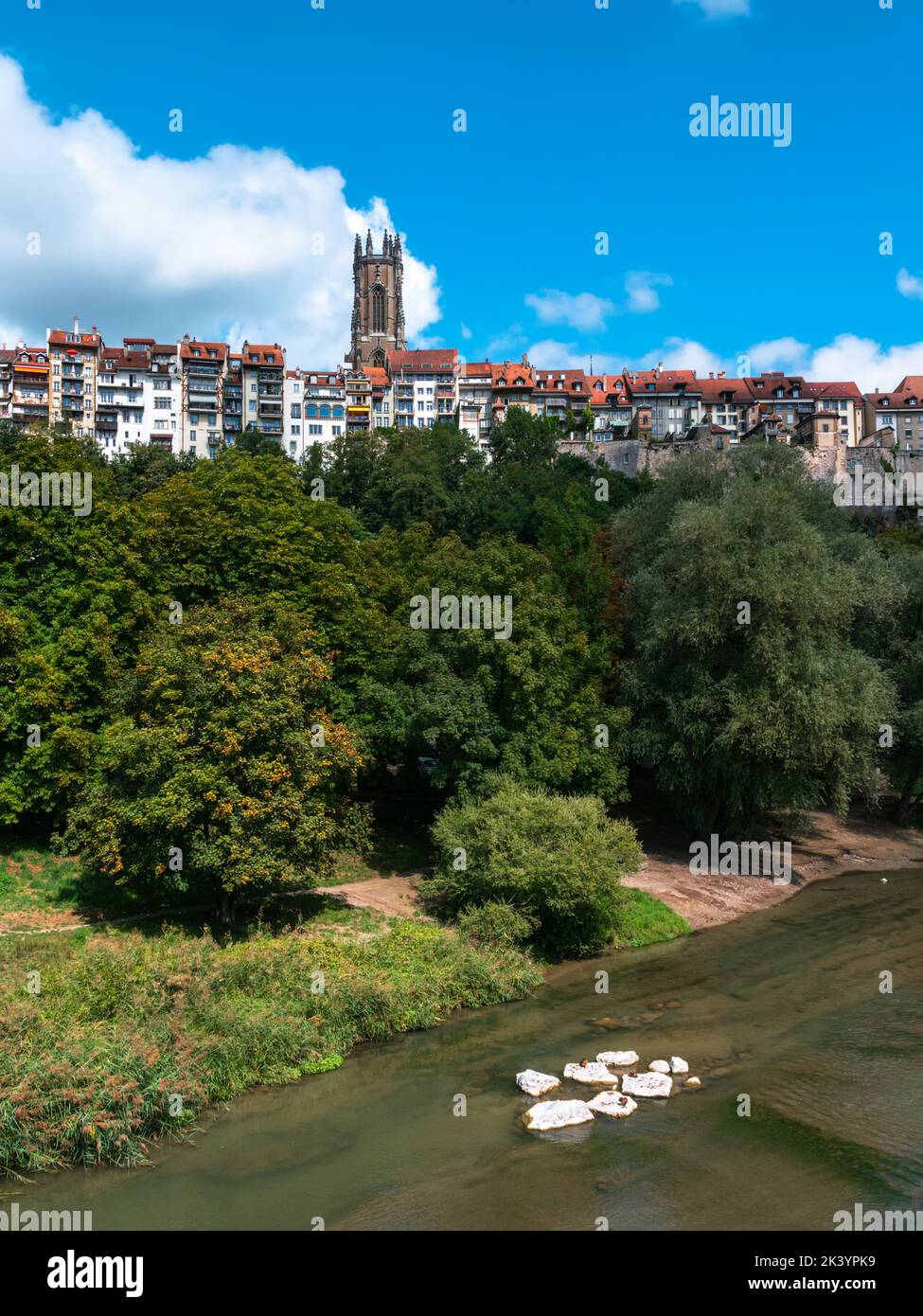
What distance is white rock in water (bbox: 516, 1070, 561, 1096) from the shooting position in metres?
19.1

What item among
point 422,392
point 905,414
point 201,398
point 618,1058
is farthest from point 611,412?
point 618,1058

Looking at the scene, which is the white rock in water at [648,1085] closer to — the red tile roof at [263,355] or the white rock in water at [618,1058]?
the white rock in water at [618,1058]

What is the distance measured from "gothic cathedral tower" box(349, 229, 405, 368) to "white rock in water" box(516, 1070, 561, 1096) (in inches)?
5861

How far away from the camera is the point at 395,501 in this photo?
81.6m

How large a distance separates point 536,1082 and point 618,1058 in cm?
220

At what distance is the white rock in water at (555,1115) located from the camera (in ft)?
58.1

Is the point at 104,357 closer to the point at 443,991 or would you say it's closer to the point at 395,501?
the point at 395,501

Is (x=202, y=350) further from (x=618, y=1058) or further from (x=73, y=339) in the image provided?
(x=618, y=1058)

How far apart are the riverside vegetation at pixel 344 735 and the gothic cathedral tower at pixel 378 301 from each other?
121540mm

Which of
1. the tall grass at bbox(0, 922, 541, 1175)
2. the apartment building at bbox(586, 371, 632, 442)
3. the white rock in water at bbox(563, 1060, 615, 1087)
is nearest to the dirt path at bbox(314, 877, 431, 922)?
the tall grass at bbox(0, 922, 541, 1175)

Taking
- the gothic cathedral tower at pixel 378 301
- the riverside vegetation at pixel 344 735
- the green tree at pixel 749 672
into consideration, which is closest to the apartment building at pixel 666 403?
the gothic cathedral tower at pixel 378 301

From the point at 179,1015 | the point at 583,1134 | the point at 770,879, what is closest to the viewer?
the point at 583,1134

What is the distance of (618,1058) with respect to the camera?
20.6 m
